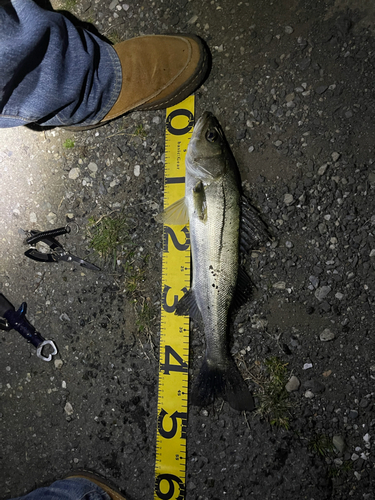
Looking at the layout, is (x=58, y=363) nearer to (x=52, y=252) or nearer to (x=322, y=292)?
(x=52, y=252)

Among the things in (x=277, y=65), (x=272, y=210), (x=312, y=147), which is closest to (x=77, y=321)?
(x=272, y=210)

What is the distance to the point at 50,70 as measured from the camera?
224 centimetres

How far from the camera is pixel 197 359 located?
3049 millimetres

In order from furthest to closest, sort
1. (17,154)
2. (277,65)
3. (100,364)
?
(17,154) < (100,364) < (277,65)

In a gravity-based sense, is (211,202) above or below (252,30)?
below

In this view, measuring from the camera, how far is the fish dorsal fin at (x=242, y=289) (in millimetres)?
2811

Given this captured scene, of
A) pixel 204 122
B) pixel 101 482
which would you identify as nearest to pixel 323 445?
pixel 101 482

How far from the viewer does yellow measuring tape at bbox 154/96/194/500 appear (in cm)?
302

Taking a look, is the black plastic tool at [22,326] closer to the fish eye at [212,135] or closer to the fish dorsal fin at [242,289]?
A: the fish dorsal fin at [242,289]

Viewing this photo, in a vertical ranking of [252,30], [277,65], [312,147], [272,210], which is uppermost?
[252,30]

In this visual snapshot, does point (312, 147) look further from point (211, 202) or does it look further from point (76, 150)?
point (76, 150)

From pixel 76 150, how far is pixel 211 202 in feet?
5.21

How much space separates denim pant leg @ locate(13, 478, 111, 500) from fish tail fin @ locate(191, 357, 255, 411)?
140cm

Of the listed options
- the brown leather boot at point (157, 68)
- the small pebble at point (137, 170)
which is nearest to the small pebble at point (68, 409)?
the small pebble at point (137, 170)
